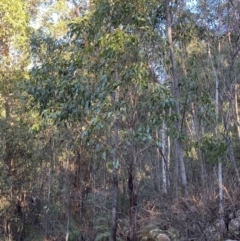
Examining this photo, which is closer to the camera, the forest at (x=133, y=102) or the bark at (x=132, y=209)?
the forest at (x=133, y=102)

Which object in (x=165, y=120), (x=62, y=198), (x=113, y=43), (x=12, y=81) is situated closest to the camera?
(x=113, y=43)

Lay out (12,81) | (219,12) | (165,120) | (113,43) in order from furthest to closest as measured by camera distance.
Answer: (12,81)
(219,12)
(165,120)
(113,43)

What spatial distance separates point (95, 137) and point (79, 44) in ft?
5.30

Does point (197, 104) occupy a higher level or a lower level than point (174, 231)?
higher

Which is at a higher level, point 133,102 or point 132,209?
point 133,102

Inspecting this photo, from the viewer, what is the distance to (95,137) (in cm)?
641

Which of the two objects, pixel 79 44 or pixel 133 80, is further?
pixel 79 44

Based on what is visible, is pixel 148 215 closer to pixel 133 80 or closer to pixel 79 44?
pixel 133 80

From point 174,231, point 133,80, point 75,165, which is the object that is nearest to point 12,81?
point 75,165

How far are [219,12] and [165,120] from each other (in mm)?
2654

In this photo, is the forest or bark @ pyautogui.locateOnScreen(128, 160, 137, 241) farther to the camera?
bark @ pyautogui.locateOnScreen(128, 160, 137, 241)

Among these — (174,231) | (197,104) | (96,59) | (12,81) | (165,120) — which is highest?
(12,81)

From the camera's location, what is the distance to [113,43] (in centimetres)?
561

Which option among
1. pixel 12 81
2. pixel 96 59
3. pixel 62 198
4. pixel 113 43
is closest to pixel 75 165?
pixel 62 198
